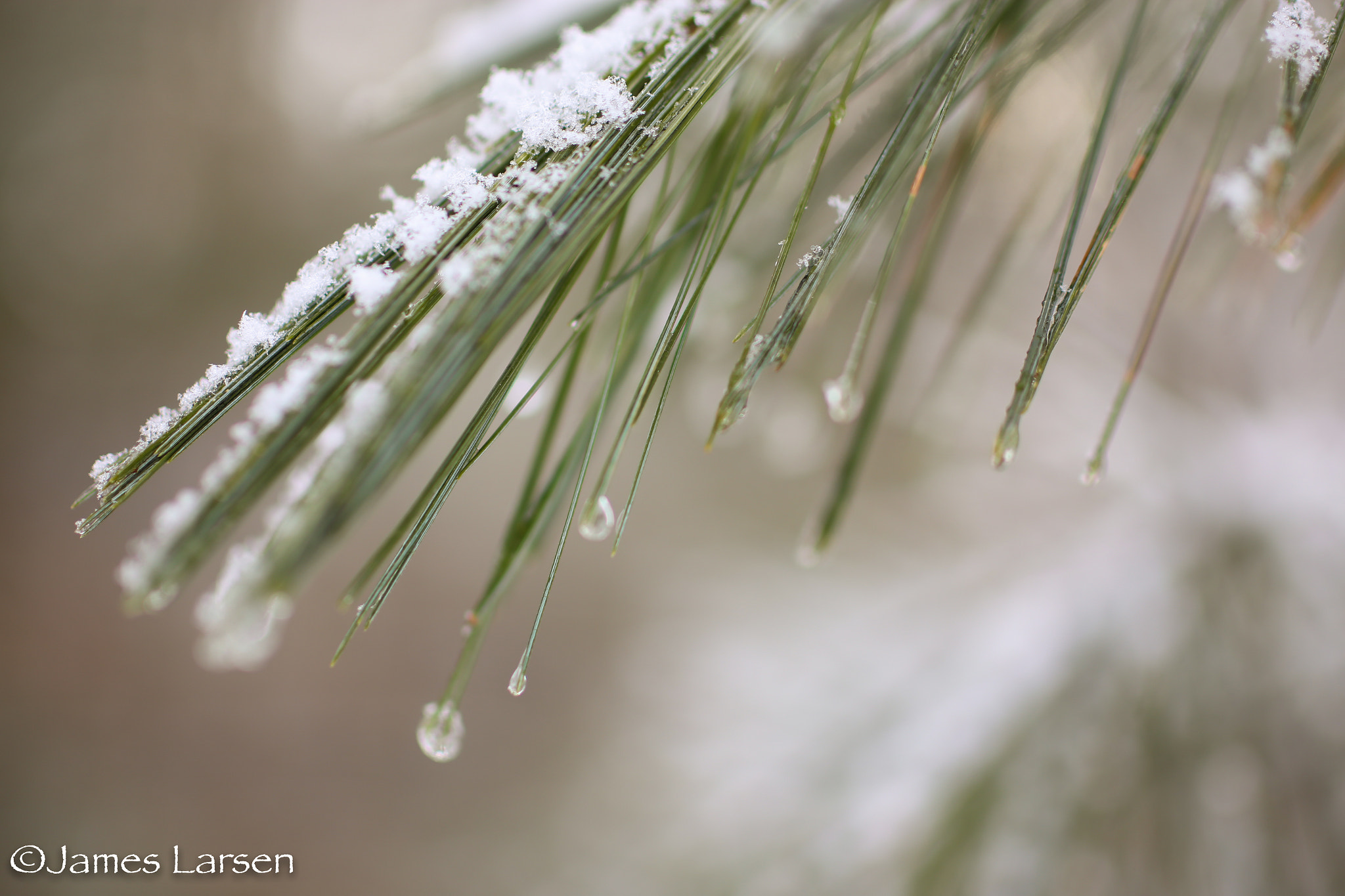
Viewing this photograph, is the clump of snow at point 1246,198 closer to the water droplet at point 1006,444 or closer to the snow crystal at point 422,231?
the water droplet at point 1006,444

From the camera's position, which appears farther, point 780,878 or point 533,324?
point 780,878

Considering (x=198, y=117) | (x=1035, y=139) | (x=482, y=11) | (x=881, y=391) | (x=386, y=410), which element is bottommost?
(x=386, y=410)

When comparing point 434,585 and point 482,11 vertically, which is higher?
point 482,11

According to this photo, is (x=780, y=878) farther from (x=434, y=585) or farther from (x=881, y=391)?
(x=434, y=585)

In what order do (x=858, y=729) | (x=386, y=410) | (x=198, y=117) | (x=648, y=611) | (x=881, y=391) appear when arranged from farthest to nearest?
(x=198, y=117)
(x=648, y=611)
(x=858, y=729)
(x=881, y=391)
(x=386, y=410)

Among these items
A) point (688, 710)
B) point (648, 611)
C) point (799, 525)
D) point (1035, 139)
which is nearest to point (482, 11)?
point (1035, 139)

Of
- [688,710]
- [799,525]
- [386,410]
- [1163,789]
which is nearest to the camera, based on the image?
[386,410]

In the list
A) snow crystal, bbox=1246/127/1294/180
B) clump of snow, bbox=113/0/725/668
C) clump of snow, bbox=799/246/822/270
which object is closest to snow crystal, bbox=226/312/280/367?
clump of snow, bbox=113/0/725/668
